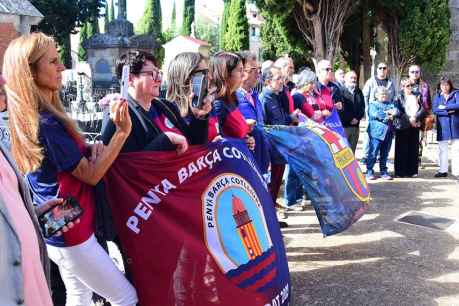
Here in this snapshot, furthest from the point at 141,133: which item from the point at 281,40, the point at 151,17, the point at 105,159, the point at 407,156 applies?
the point at 151,17

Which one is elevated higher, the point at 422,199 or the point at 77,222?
the point at 77,222

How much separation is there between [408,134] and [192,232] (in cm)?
772

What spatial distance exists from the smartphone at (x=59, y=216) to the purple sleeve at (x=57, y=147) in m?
0.17

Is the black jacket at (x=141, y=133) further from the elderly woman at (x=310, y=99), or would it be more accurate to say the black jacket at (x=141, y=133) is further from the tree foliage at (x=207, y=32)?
the tree foliage at (x=207, y=32)

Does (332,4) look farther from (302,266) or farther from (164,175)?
(164,175)

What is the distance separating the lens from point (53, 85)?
2.60m

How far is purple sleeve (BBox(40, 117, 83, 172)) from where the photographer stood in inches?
97.0

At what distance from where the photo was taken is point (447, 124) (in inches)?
369

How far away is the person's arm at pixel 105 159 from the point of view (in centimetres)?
251

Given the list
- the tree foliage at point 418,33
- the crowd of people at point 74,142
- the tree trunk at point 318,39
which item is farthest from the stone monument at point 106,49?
the crowd of people at point 74,142

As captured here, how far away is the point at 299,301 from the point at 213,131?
151 centimetres

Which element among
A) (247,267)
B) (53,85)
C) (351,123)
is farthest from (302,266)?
(351,123)

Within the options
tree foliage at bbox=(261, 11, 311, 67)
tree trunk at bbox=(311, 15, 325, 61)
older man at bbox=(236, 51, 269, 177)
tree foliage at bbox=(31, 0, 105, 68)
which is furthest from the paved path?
tree foliage at bbox=(31, 0, 105, 68)

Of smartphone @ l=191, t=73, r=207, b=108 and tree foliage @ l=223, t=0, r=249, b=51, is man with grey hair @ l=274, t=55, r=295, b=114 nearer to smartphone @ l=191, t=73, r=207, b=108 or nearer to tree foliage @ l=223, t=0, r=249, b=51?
smartphone @ l=191, t=73, r=207, b=108
